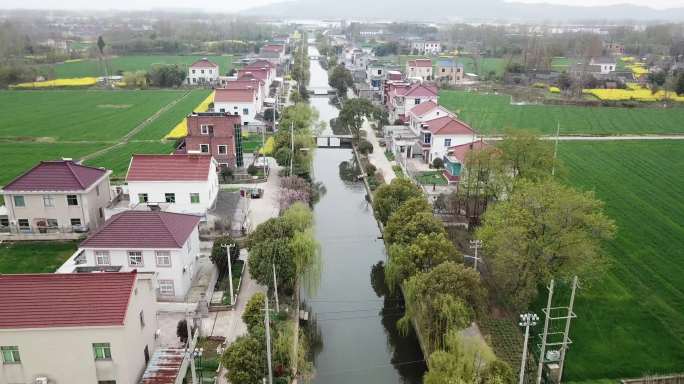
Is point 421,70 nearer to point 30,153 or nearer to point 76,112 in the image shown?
point 76,112

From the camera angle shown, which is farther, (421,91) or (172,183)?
(421,91)

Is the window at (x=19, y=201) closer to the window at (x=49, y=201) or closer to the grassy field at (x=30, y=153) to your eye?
the window at (x=49, y=201)

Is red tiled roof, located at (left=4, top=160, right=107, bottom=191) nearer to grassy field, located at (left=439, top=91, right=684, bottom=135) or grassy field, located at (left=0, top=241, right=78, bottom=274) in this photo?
grassy field, located at (left=0, top=241, right=78, bottom=274)

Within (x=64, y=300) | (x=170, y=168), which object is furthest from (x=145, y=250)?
(x=170, y=168)

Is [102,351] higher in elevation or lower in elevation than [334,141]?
higher

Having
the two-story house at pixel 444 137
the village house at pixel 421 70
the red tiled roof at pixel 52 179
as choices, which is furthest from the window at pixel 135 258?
the village house at pixel 421 70

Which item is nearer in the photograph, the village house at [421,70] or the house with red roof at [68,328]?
the house with red roof at [68,328]
